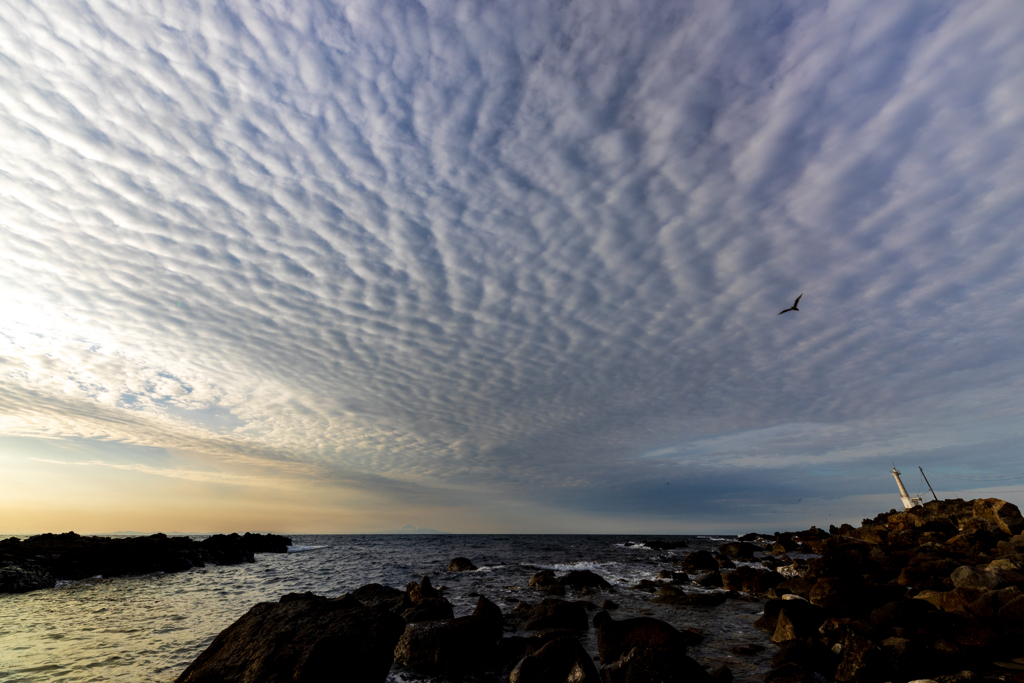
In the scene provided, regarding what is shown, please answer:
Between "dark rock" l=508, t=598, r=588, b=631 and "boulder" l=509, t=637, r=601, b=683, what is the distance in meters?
5.70

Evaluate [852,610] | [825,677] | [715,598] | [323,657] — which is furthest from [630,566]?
[323,657]

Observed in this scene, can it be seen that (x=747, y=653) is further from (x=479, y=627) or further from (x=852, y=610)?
(x=479, y=627)

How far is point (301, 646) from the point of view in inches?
340

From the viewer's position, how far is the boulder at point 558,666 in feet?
29.7

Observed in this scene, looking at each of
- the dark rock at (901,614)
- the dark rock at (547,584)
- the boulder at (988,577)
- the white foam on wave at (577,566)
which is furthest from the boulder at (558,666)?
the white foam on wave at (577,566)

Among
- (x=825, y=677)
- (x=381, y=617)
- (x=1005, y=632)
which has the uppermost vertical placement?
(x=381, y=617)

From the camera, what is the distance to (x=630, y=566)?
39531mm

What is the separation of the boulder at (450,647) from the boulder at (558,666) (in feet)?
6.96

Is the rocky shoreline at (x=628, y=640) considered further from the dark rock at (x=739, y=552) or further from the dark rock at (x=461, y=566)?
the dark rock at (x=739, y=552)

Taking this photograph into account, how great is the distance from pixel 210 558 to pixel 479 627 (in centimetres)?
4169

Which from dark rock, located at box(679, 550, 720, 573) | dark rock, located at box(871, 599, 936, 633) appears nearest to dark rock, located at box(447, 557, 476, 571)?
dark rock, located at box(679, 550, 720, 573)

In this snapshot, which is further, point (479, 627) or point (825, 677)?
point (479, 627)

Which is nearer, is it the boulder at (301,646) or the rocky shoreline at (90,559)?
the boulder at (301,646)

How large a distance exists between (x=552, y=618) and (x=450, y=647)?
16.8 ft
